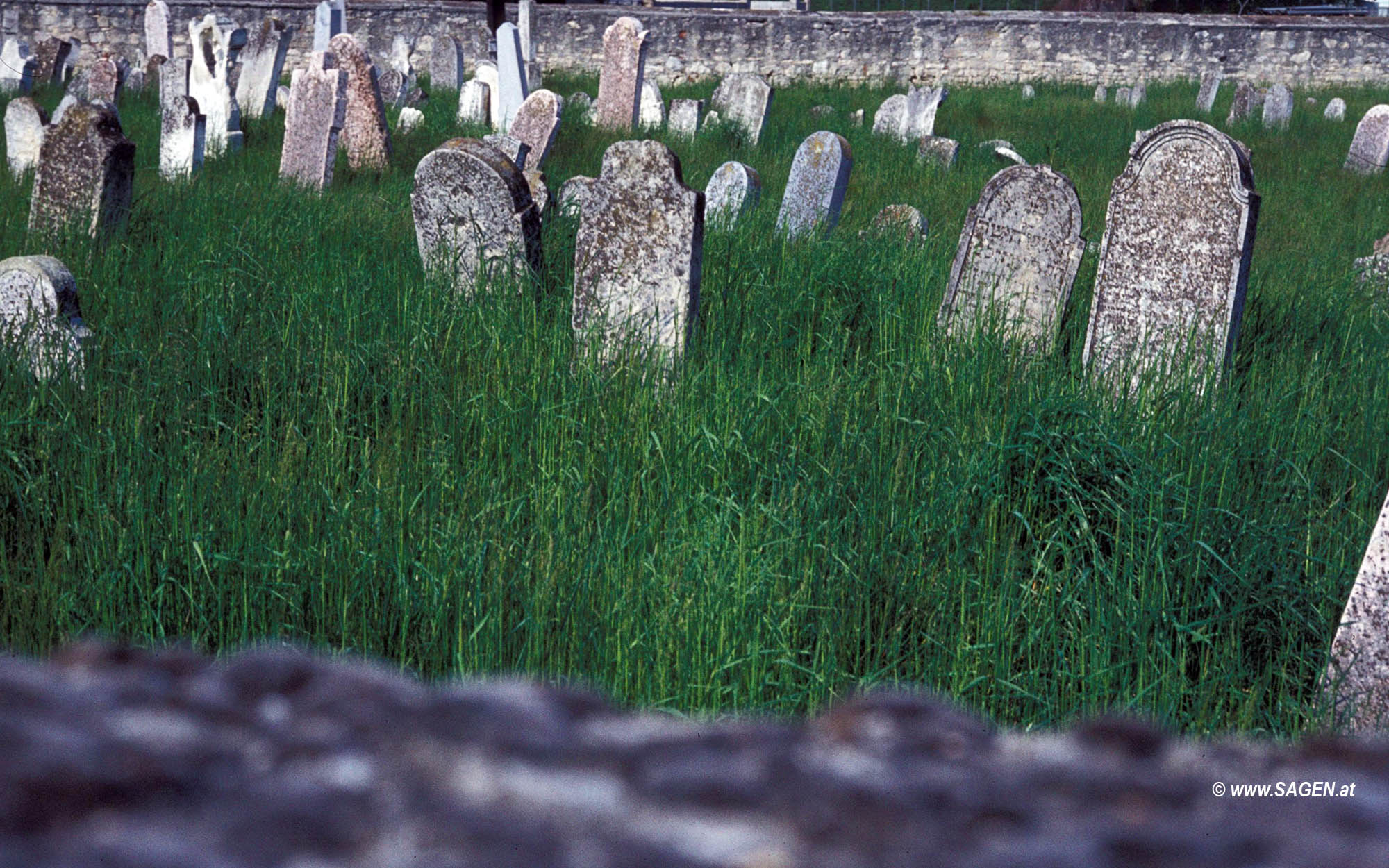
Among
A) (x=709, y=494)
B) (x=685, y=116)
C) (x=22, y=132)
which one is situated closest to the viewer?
(x=709, y=494)

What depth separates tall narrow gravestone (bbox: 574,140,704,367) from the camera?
4520 millimetres

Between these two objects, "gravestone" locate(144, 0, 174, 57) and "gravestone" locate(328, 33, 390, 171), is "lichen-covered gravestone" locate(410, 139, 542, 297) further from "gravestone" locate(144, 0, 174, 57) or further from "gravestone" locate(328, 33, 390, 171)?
"gravestone" locate(144, 0, 174, 57)

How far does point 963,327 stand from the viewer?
474cm

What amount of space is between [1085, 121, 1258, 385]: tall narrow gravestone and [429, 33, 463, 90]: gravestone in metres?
15.5

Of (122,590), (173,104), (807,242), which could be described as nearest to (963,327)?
(807,242)

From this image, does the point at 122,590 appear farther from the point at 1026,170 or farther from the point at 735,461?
the point at 1026,170

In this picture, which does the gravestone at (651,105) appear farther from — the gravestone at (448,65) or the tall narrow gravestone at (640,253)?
the tall narrow gravestone at (640,253)

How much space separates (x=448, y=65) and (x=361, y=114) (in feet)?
30.7

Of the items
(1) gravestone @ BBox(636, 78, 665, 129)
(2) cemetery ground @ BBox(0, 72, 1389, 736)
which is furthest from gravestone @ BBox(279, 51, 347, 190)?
(1) gravestone @ BBox(636, 78, 665, 129)

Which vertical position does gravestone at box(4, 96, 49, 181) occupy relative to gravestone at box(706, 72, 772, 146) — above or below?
below

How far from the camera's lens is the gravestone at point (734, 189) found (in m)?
7.18

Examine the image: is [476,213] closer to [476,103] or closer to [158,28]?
[476,103]

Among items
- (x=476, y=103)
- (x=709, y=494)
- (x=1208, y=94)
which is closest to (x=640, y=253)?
(x=709, y=494)

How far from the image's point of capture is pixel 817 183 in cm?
714
